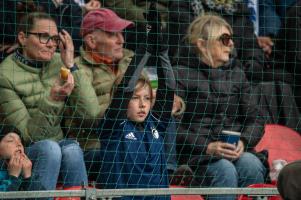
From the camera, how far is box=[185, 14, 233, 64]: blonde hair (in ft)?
31.8

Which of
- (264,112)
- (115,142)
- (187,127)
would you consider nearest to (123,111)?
(115,142)

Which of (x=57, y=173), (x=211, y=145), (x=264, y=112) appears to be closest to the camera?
(x=57, y=173)

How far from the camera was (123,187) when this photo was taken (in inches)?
346

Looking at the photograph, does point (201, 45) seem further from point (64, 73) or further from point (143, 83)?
point (64, 73)

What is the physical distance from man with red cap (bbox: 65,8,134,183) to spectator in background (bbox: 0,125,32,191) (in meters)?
0.55

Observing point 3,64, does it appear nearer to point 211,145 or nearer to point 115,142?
point 115,142

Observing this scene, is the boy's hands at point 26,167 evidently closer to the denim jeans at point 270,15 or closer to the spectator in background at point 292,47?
the spectator in background at point 292,47

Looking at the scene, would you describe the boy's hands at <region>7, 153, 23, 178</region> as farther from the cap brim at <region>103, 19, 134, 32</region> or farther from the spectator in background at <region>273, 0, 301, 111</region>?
the spectator in background at <region>273, 0, 301, 111</region>

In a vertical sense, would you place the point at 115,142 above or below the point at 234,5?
below

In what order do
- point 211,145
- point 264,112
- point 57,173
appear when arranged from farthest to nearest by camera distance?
point 264,112
point 211,145
point 57,173

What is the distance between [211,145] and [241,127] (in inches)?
15.9

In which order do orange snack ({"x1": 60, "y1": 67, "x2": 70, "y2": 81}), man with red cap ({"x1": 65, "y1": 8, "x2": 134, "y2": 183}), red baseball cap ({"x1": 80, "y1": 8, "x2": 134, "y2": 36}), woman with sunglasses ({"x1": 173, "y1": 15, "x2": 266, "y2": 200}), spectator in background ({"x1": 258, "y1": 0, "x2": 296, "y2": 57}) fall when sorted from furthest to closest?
spectator in background ({"x1": 258, "y1": 0, "x2": 296, "y2": 57}) → red baseball cap ({"x1": 80, "y1": 8, "x2": 134, "y2": 36}) → woman with sunglasses ({"x1": 173, "y1": 15, "x2": 266, "y2": 200}) → man with red cap ({"x1": 65, "y1": 8, "x2": 134, "y2": 183}) → orange snack ({"x1": 60, "y1": 67, "x2": 70, "y2": 81})

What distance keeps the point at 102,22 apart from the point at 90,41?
18 centimetres

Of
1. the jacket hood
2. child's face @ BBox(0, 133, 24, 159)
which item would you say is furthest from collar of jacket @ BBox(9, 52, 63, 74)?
the jacket hood
